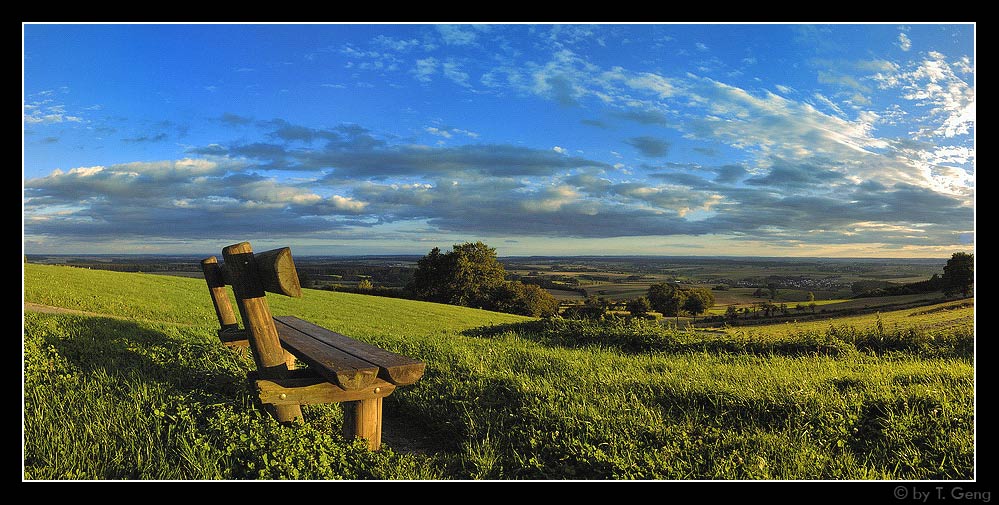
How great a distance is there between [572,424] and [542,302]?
15.6 meters

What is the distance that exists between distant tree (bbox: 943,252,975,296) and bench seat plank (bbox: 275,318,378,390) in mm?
9335

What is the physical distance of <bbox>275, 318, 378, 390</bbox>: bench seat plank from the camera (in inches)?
157

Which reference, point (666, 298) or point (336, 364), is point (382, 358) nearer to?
point (336, 364)

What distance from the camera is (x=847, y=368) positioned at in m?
7.32

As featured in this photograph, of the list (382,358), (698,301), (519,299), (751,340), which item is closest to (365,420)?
(382,358)

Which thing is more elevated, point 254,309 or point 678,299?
point 254,309

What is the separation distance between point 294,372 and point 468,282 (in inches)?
741

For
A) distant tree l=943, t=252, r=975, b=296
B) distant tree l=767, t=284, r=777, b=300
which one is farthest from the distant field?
distant tree l=767, t=284, r=777, b=300

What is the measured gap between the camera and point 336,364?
4.21m

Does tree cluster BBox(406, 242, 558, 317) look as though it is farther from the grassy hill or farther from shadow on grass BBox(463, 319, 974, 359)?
the grassy hill

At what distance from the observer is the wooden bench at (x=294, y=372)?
372cm
